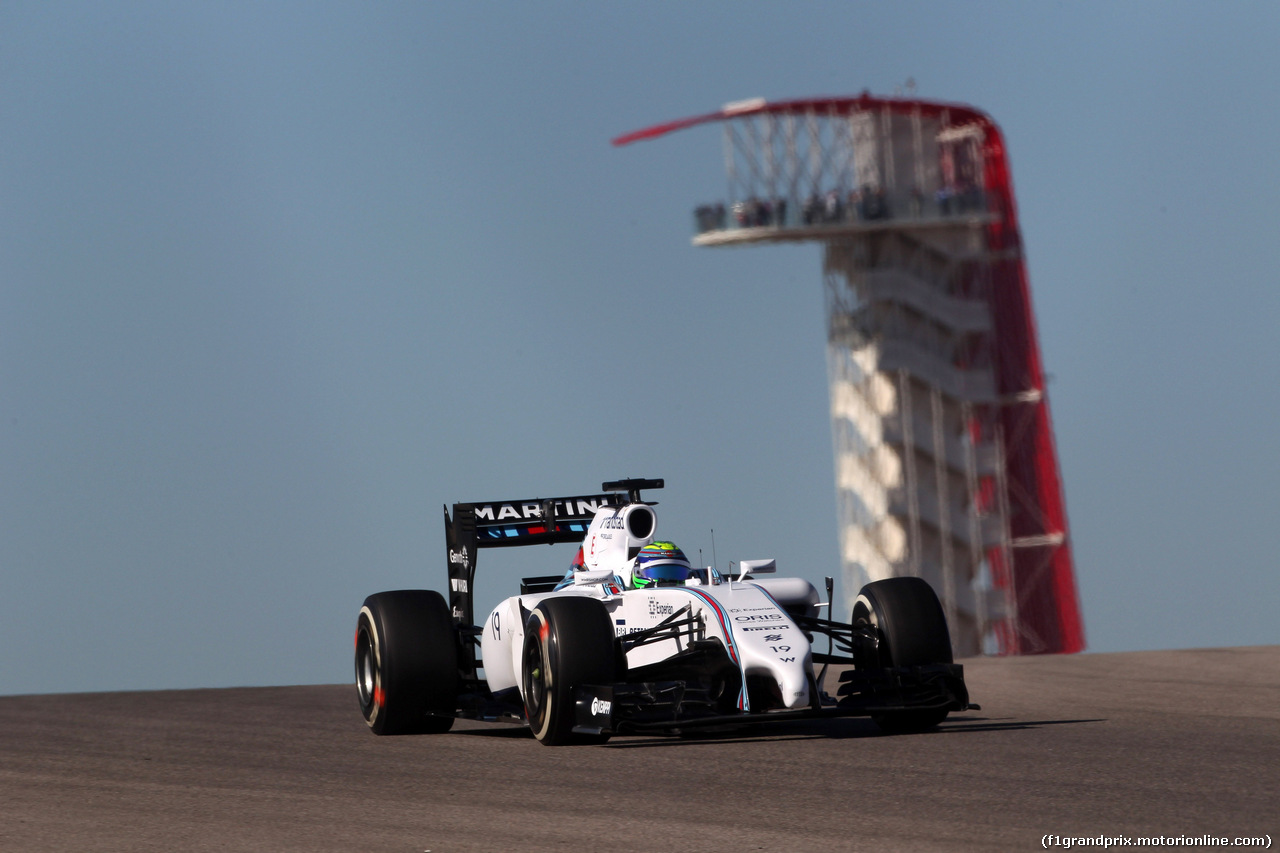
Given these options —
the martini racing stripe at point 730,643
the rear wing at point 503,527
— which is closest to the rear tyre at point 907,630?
the martini racing stripe at point 730,643

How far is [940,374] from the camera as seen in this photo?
5703cm

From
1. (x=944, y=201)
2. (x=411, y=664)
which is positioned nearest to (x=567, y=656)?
(x=411, y=664)

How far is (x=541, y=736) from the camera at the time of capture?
1241 centimetres

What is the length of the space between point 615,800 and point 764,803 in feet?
2.75

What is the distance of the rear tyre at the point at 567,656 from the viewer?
11.9 metres

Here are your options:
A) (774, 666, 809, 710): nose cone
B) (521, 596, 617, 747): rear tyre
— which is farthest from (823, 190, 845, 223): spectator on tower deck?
(774, 666, 809, 710): nose cone

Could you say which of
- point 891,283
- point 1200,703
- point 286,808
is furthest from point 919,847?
point 891,283

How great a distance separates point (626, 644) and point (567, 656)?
1.18 meters

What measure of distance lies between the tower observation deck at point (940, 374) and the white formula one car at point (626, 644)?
40.5 m

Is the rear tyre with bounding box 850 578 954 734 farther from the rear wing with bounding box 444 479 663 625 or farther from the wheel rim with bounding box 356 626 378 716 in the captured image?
the wheel rim with bounding box 356 626 378 716

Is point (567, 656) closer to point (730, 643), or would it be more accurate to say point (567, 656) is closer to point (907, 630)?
point (730, 643)

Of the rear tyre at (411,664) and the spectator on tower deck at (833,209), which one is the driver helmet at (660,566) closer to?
the rear tyre at (411,664)

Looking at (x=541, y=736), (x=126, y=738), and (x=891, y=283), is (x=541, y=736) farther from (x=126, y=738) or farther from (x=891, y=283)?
(x=891, y=283)

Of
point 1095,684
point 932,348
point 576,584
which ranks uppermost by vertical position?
point 932,348
